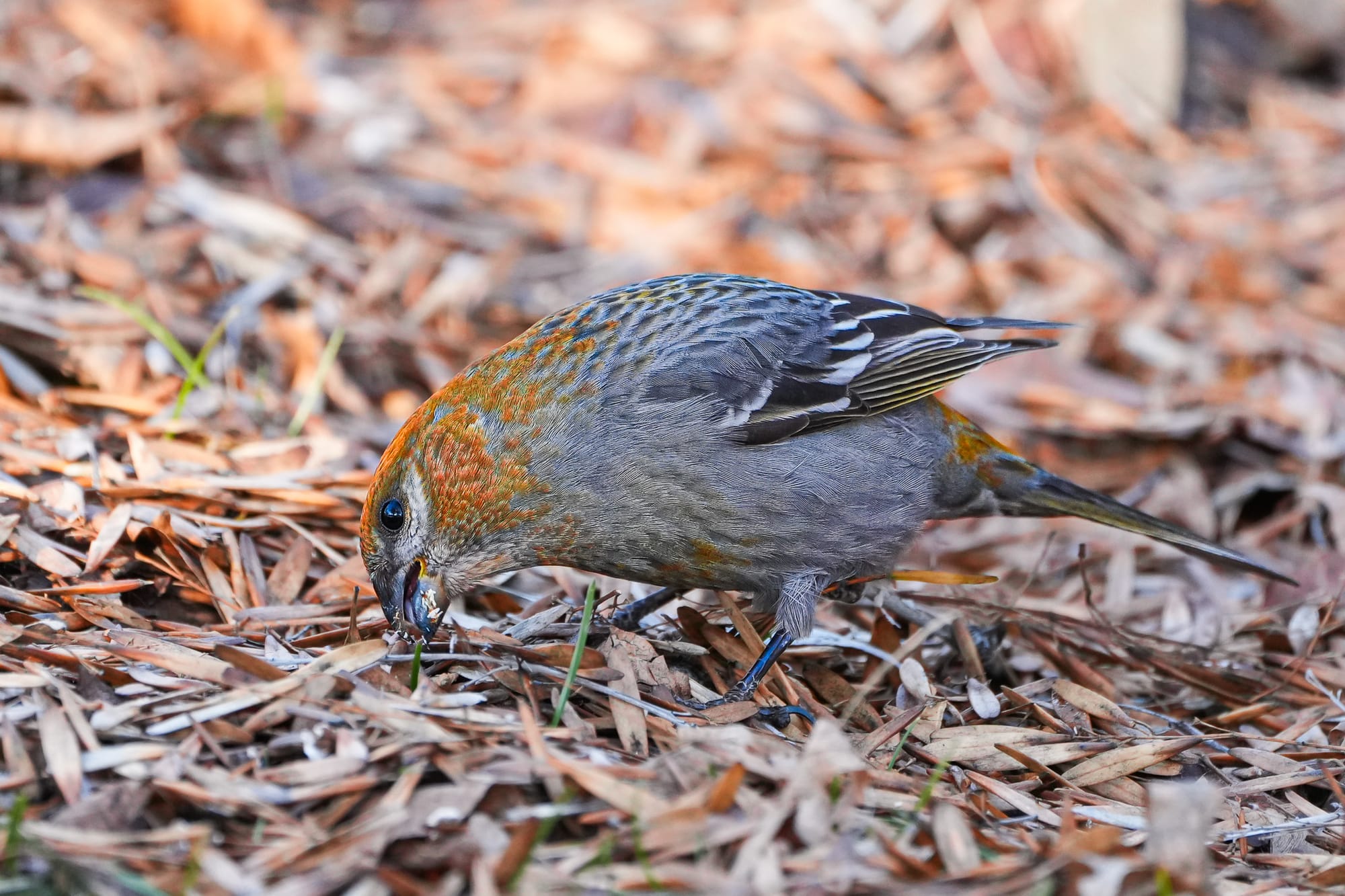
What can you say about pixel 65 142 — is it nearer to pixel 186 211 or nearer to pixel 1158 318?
pixel 186 211

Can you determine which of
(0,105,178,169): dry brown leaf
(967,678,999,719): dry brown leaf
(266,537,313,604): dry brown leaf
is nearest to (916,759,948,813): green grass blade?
(967,678,999,719): dry brown leaf

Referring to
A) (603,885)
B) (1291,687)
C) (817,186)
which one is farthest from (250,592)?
(817,186)

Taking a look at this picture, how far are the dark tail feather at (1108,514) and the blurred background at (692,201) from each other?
0.76m

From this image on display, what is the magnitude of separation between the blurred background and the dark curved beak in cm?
88

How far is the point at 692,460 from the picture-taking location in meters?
4.09

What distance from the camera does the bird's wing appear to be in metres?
4.27

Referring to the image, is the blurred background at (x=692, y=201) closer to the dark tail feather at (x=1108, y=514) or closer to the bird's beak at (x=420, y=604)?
the dark tail feather at (x=1108, y=514)

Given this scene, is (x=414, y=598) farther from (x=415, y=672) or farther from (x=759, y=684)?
(x=759, y=684)

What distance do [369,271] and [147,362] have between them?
157 cm

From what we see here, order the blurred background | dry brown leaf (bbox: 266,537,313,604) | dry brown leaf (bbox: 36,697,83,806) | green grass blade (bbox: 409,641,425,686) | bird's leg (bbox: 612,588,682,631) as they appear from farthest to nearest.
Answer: the blurred background → bird's leg (bbox: 612,588,682,631) → dry brown leaf (bbox: 266,537,313,604) → green grass blade (bbox: 409,641,425,686) → dry brown leaf (bbox: 36,697,83,806)

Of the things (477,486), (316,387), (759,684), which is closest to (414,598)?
(477,486)

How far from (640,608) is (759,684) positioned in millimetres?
737

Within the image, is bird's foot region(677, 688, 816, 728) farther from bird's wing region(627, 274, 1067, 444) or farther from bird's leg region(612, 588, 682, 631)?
bird's wing region(627, 274, 1067, 444)

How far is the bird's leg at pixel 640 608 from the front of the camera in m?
4.54
